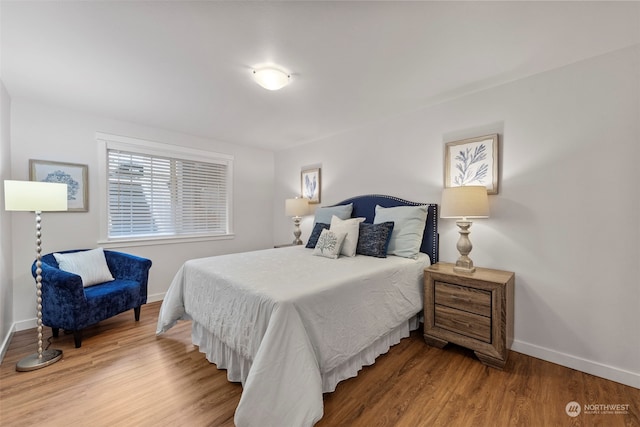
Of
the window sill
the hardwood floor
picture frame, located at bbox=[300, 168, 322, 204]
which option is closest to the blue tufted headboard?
picture frame, located at bbox=[300, 168, 322, 204]

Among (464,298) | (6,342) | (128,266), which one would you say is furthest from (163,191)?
(464,298)

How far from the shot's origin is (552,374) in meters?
1.91

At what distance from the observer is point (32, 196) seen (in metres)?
1.88

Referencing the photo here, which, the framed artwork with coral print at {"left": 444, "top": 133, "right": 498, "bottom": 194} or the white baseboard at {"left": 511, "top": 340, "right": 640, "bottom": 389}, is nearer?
the white baseboard at {"left": 511, "top": 340, "right": 640, "bottom": 389}

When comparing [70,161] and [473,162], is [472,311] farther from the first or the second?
[70,161]

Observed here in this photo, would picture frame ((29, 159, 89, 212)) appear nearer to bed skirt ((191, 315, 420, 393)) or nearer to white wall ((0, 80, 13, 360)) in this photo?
white wall ((0, 80, 13, 360))

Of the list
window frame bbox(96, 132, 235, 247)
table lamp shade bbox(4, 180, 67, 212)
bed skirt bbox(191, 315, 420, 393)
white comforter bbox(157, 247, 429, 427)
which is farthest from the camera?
window frame bbox(96, 132, 235, 247)

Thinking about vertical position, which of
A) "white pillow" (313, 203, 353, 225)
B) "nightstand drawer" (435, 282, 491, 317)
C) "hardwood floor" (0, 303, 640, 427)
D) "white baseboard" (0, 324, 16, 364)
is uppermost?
"white pillow" (313, 203, 353, 225)

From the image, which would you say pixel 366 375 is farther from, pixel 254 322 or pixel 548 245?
pixel 548 245

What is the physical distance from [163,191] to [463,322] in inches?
154

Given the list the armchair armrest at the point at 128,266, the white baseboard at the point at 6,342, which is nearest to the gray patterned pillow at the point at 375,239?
the armchair armrest at the point at 128,266

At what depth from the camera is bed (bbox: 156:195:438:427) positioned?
1.34m

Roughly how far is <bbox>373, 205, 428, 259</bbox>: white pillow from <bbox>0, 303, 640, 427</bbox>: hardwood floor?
2.94 ft

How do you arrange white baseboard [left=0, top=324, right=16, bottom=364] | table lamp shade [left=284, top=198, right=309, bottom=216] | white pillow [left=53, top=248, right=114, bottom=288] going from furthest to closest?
table lamp shade [left=284, top=198, right=309, bottom=216]
white pillow [left=53, top=248, right=114, bottom=288]
white baseboard [left=0, top=324, right=16, bottom=364]
